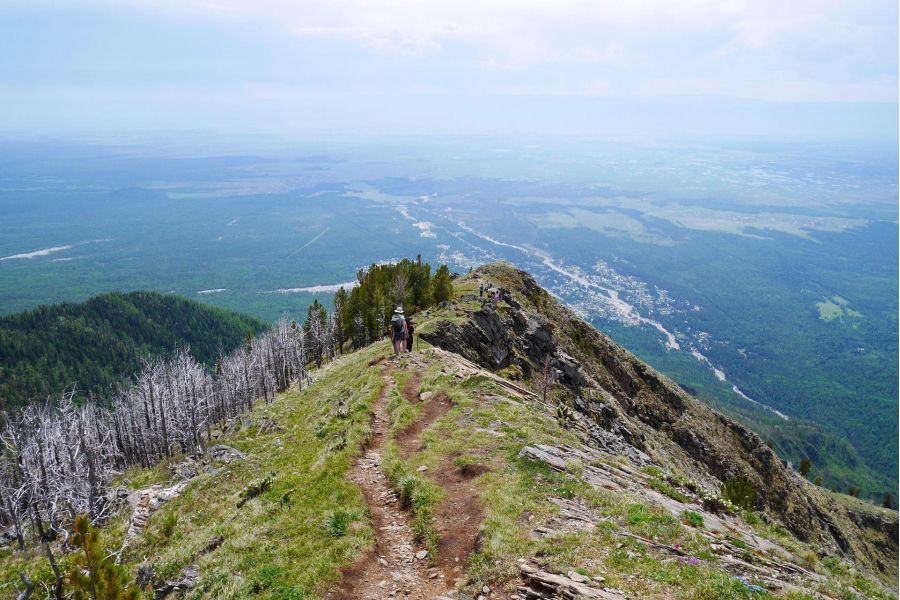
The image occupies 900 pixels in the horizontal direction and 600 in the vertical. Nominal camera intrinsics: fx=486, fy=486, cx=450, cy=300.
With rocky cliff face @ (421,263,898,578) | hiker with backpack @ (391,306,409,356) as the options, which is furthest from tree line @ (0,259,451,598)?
hiker with backpack @ (391,306,409,356)

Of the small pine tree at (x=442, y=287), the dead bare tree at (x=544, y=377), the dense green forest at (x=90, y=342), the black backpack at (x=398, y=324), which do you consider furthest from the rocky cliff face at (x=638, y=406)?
the dense green forest at (x=90, y=342)

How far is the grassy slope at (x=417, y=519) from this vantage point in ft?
43.1

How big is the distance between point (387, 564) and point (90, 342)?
20529cm

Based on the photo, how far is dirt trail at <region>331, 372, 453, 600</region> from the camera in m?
13.4

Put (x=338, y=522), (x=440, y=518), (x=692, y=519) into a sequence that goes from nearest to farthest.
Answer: (x=338, y=522)
(x=440, y=518)
(x=692, y=519)

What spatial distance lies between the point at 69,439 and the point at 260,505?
50492 millimetres

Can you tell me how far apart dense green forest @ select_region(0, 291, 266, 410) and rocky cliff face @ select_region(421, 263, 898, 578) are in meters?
131

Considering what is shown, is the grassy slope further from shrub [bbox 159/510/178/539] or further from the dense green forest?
the dense green forest

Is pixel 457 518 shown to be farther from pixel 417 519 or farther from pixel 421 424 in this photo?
pixel 421 424

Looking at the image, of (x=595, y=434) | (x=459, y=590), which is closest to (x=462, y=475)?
(x=459, y=590)

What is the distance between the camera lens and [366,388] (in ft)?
107

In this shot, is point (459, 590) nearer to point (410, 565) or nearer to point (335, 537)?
point (410, 565)

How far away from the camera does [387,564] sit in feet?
48.3

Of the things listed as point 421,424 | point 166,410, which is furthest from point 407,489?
point 166,410
